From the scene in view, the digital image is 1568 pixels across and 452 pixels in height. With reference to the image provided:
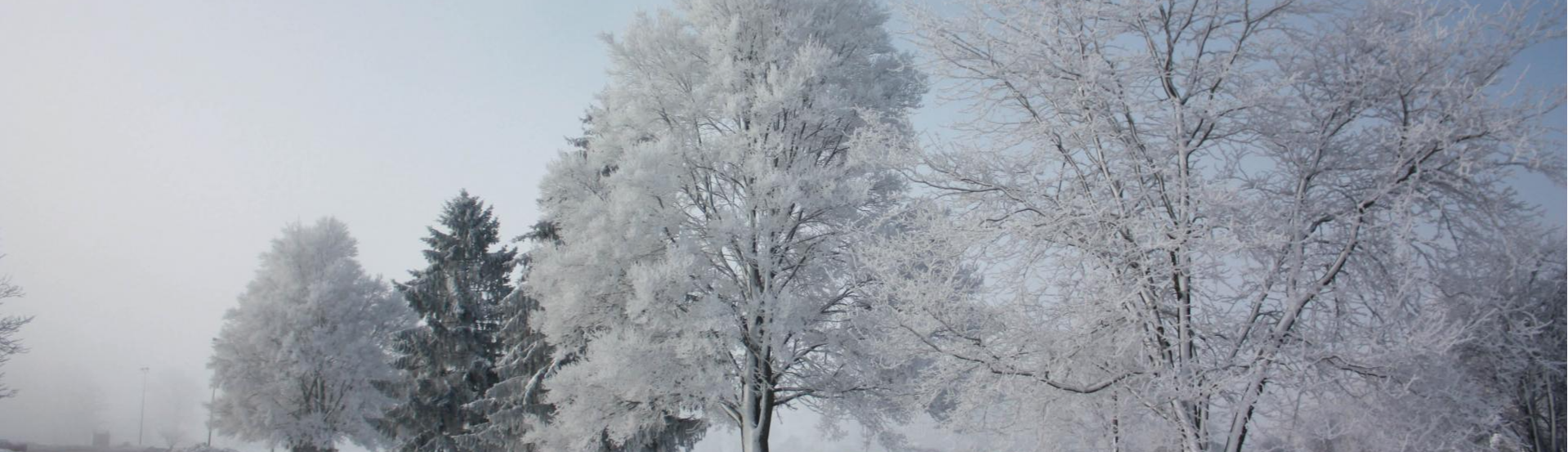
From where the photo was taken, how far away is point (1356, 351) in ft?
15.4

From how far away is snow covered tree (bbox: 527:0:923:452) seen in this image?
32.6 feet

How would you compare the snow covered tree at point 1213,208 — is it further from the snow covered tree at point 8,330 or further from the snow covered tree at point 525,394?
the snow covered tree at point 8,330

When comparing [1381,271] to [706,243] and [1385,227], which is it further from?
[706,243]

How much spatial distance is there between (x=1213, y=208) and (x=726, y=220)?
19.8 ft

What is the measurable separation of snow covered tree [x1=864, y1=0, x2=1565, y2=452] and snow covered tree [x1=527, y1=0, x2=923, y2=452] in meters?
3.88

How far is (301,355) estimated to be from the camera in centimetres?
2528

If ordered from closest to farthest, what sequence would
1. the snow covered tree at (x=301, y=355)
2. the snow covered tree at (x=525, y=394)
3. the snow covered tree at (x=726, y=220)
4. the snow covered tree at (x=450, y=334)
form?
the snow covered tree at (x=726, y=220) → the snow covered tree at (x=525, y=394) → the snow covered tree at (x=450, y=334) → the snow covered tree at (x=301, y=355)

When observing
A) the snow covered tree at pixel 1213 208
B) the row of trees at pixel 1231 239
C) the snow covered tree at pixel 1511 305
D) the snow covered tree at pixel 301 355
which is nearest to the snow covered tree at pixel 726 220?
the row of trees at pixel 1231 239

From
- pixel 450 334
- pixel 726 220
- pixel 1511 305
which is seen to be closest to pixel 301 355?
pixel 450 334

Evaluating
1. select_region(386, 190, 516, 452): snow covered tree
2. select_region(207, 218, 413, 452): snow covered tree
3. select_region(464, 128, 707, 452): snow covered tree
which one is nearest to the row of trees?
select_region(464, 128, 707, 452): snow covered tree

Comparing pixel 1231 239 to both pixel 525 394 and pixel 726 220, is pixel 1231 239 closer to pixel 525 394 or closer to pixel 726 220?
pixel 726 220

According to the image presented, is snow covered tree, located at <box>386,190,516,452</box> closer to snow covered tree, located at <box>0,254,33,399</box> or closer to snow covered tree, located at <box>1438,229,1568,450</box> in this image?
snow covered tree, located at <box>0,254,33,399</box>

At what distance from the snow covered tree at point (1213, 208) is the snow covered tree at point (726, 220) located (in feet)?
12.7

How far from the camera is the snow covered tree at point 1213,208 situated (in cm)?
454
